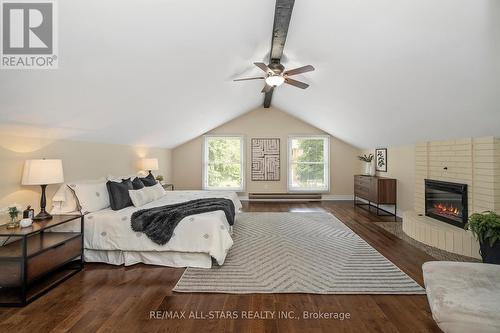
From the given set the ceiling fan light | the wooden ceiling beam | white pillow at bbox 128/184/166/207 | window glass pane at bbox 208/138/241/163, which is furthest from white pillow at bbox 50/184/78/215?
window glass pane at bbox 208/138/241/163

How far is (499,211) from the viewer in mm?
3283

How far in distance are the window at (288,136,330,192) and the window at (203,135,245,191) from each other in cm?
162

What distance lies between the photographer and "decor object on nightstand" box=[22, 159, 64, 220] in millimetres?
2684

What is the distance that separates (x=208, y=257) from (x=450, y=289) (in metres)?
2.25

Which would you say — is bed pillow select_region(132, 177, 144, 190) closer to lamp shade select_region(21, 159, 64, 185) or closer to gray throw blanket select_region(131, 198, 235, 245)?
gray throw blanket select_region(131, 198, 235, 245)

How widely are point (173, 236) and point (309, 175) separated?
5.48 meters

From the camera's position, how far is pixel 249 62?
13.2 feet

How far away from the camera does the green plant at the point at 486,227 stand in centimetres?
265

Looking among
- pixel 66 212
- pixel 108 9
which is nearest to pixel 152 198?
pixel 66 212

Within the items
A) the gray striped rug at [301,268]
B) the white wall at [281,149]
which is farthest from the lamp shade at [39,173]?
the white wall at [281,149]

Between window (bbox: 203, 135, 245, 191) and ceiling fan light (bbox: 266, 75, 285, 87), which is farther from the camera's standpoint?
window (bbox: 203, 135, 245, 191)

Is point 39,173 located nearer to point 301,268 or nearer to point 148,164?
point 148,164

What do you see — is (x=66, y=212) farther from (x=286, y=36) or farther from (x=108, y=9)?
(x=286, y=36)

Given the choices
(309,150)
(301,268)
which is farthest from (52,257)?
(309,150)
